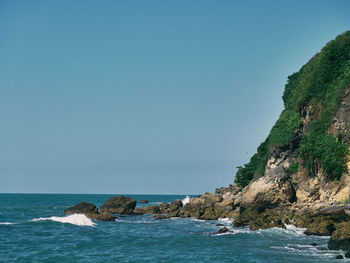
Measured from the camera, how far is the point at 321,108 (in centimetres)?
4900

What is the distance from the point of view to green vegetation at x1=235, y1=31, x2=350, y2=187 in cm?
4325

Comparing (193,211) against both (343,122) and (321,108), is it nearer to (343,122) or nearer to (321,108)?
(321,108)

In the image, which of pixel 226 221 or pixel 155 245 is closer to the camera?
pixel 155 245

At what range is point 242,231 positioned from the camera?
39.1 meters

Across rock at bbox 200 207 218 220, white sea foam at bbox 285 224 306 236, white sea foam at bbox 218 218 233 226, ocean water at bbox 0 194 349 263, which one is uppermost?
rock at bbox 200 207 218 220

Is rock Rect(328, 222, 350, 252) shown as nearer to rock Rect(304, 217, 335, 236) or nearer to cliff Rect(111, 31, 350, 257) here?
rock Rect(304, 217, 335, 236)

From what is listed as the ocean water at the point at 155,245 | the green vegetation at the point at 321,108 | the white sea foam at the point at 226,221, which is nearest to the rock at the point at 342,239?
the ocean water at the point at 155,245

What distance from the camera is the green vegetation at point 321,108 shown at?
1703 inches

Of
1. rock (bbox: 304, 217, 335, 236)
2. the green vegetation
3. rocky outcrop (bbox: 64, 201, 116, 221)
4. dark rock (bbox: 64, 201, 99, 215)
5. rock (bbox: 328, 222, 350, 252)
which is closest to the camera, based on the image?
rock (bbox: 328, 222, 350, 252)

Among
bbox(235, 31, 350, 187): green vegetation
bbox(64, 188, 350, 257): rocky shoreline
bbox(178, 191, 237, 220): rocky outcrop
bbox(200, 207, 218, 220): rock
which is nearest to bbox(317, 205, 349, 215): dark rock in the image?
bbox(64, 188, 350, 257): rocky shoreline

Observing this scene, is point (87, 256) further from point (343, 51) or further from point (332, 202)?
point (343, 51)

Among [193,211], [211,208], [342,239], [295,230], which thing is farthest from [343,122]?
[193,211]

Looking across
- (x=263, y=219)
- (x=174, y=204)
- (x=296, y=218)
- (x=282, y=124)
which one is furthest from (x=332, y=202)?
(x=174, y=204)

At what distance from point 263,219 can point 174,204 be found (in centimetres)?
3418
